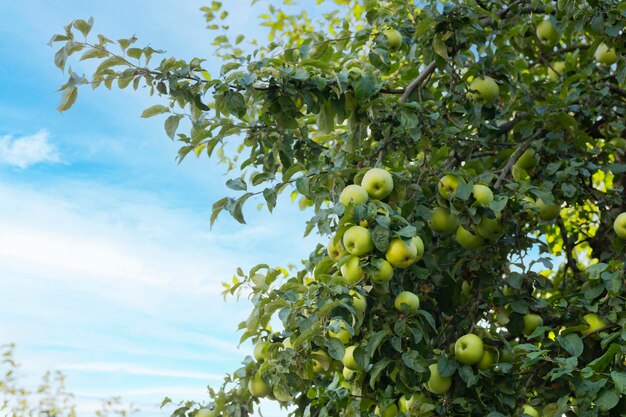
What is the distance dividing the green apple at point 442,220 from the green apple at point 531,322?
48 centimetres

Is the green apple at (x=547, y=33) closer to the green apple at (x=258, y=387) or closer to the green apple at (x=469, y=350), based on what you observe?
the green apple at (x=469, y=350)

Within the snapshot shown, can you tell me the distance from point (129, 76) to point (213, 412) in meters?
1.33

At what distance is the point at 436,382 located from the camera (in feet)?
7.64

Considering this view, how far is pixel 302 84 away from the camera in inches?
89.2

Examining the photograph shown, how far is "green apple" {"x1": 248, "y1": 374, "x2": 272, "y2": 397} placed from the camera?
8.39ft

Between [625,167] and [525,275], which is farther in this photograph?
[625,167]

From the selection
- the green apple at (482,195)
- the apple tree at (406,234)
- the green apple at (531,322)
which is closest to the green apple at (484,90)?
the apple tree at (406,234)

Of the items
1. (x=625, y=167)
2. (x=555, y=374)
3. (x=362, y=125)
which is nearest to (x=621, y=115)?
(x=625, y=167)

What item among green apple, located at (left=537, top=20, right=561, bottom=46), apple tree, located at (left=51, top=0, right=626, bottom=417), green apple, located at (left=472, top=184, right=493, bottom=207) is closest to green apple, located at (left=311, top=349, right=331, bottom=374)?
apple tree, located at (left=51, top=0, right=626, bottom=417)

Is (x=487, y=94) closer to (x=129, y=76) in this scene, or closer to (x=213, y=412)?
(x=129, y=76)

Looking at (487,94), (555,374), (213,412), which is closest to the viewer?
(555,374)

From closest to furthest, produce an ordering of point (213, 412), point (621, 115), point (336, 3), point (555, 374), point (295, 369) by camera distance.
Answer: point (555, 374) < point (295, 369) < point (213, 412) < point (621, 115) < point (336, 3)

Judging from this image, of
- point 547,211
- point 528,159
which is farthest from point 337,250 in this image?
point 528,159

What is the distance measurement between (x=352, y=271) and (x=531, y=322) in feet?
2.93
